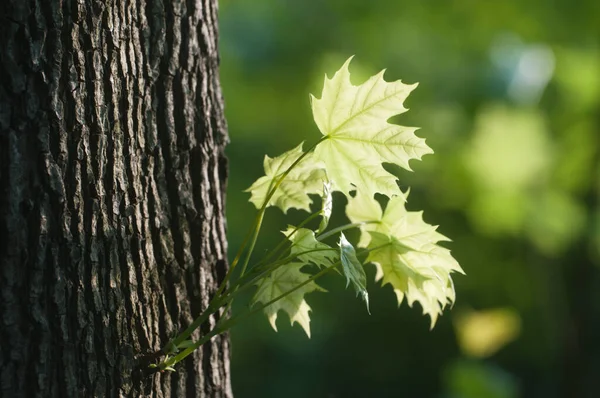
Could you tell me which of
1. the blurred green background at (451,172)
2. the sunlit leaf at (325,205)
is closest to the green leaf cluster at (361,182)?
the sunlit leaf at (325,205)

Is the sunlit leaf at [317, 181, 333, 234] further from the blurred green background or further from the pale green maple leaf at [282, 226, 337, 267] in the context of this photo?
the blurred green background

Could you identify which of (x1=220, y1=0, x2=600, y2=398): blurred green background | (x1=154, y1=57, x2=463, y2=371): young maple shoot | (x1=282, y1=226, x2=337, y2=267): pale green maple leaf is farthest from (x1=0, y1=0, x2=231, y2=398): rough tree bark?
(x1=220, y1=0, x2=600, y2=398): blurred green background

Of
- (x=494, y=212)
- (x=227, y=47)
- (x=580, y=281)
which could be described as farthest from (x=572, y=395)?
(x=227, y=47)

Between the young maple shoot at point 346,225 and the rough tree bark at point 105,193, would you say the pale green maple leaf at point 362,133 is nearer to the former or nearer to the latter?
the young maple shoot at point 346,225

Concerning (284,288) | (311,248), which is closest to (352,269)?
(311,248)

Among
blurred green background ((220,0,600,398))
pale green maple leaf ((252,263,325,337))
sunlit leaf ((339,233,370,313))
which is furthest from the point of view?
blurred green background ((220,0,600,398))

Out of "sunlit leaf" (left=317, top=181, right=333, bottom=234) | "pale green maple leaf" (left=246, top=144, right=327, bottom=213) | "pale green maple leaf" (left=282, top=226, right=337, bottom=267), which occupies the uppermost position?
"pale green maple leaf" (left=246, top=144, right=327, bottom=213)
